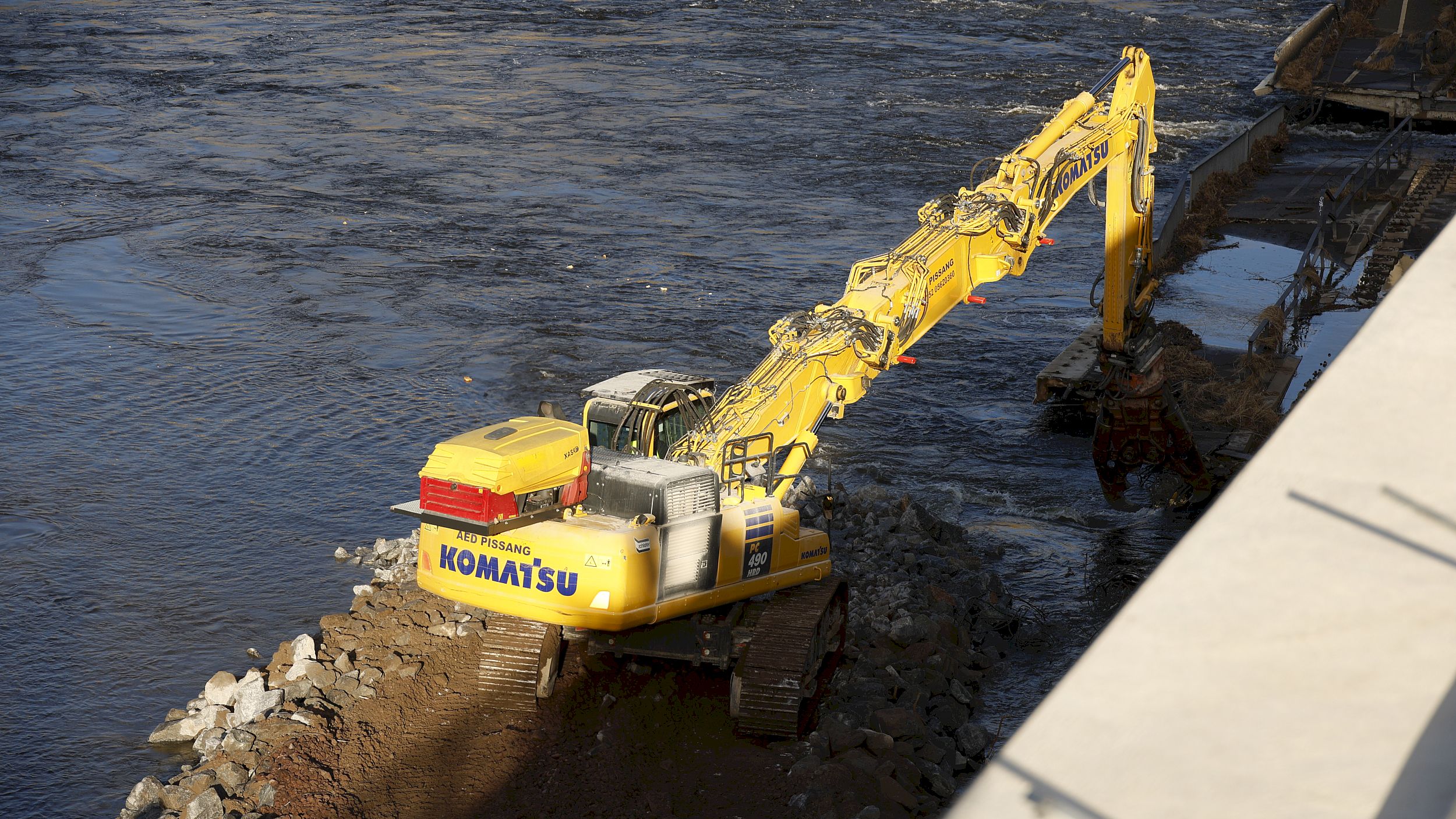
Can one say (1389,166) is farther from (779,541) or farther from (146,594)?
(146,594)

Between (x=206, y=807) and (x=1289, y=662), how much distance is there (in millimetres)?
7957

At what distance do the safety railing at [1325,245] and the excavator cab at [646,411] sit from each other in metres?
9.76

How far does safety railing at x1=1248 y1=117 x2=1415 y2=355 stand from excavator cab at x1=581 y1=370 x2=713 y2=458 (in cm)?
976

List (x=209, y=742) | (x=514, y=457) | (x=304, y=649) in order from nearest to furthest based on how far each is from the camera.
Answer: (x=514, y=457) → (x=209, y=742) → (x=304, y=649)

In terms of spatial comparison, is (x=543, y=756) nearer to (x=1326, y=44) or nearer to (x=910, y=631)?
(x=910, y=631)

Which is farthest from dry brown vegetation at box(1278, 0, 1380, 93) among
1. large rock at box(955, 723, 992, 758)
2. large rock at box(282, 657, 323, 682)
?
large rock at box(282, 657, 323, 682)

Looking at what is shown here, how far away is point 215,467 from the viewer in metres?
16.6

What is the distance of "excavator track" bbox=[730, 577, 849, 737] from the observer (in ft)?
32.5

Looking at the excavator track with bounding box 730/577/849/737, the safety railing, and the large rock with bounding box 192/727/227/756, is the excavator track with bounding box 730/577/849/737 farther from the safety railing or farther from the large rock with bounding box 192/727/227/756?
the safety railing

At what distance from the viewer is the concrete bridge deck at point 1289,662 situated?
12.7 ft

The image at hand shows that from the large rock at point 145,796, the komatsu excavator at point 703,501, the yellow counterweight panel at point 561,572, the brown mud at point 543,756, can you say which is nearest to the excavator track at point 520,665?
the komatsu excavator at point 703,501

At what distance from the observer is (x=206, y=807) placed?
9602 millimetres

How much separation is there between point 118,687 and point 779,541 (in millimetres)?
6471

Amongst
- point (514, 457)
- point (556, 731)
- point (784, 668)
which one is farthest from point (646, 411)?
point (556, 731)
